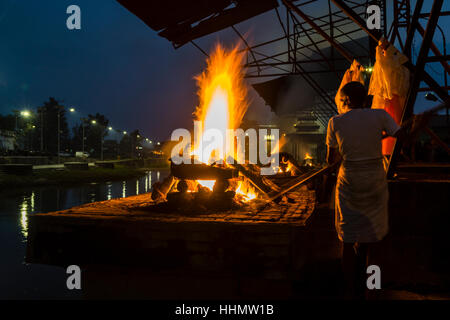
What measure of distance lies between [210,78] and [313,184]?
13.6 feet

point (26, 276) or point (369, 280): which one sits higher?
point (369, 280)

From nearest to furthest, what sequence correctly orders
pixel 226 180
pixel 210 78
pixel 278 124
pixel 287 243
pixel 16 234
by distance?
pixel 287 243
pixel 226 180
pixel 16 234
pixel 210 78
pixel 278 124

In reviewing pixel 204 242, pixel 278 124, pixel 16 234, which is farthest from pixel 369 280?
pixel 278 124

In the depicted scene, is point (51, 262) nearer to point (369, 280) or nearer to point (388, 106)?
point (369, 280)

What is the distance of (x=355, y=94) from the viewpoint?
9.26 feet

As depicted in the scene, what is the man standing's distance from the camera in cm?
268

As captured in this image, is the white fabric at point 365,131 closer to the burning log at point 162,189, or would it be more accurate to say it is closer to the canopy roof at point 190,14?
the burning log at point 162,189

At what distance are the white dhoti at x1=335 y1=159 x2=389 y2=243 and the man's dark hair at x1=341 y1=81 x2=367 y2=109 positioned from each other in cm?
60

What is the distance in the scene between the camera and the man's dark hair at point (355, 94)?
9.27ft

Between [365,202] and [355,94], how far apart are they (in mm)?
1068

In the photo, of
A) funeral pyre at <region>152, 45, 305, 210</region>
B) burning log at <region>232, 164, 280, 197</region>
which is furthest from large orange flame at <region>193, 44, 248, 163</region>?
burning log at <region>232, 164, 280, 197</region>

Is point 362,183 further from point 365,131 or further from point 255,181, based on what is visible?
point 255,181

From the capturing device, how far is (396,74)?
15.1 feet

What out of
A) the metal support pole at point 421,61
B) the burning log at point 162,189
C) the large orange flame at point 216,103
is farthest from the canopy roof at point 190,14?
the metal support pole at point 421,61
